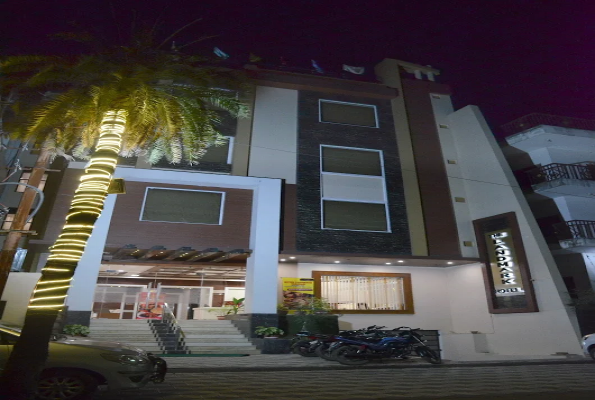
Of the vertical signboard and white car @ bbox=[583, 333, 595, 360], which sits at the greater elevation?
the vertical signboard

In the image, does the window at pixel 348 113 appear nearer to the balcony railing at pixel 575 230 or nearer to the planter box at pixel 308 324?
the balcony railing at pixel 575 230

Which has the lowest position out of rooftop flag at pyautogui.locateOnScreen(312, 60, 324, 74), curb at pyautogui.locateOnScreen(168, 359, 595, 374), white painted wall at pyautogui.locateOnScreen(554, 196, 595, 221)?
curb at pyautogui.locateOnScreen(168, 359, 595, 374)

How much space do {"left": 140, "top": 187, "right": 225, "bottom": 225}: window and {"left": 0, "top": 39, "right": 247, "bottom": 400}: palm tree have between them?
5412mm

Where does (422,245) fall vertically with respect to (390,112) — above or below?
below

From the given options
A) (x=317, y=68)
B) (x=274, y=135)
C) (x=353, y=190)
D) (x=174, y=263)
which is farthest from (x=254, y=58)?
(x=174, y=263)

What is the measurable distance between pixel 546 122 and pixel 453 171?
5709 mm

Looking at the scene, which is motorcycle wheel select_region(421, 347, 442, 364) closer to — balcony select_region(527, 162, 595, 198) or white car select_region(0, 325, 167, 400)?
white car select_region(0, 325, 167, 400)

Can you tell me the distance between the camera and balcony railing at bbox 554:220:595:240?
1819 centimetres

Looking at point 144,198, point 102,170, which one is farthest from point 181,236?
point 102,170

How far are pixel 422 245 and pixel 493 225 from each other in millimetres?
3602

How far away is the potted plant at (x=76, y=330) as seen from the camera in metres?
13.3

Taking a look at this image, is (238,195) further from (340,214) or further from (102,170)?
(102,170)

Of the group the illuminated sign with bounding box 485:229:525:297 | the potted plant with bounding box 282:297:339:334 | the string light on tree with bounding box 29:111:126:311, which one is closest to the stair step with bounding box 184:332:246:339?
the potted plant with bounding box 282:297:339:334

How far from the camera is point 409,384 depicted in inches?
313
